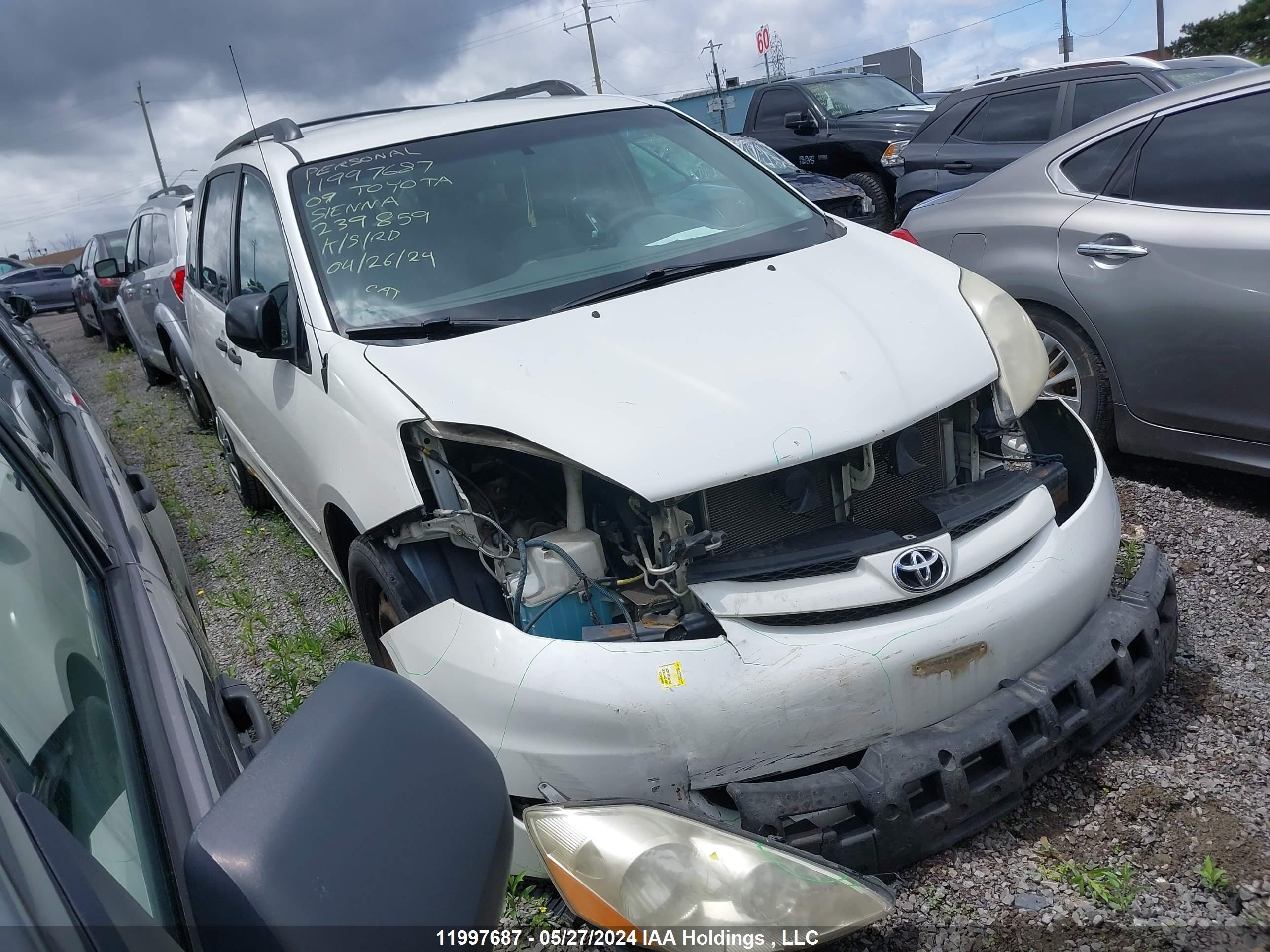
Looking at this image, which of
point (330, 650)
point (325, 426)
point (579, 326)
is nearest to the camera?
point (579, 326)

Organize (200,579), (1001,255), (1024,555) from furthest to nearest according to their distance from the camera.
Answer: (200,579) < (1001,255) < (1024,555)

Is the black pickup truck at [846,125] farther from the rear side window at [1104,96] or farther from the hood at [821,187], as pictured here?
the rear side window at [1104,96]

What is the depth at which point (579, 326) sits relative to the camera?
2758mm

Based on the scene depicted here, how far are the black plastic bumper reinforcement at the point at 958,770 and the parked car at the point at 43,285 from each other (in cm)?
2213

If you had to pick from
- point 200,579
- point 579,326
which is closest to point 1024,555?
point 579,326

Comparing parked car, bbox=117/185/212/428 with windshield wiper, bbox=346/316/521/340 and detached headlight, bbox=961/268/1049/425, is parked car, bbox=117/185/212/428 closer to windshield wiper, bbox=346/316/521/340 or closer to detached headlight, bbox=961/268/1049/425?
windshield wiper, bbox=346/316/521/340

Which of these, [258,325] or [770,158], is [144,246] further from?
[258,325]

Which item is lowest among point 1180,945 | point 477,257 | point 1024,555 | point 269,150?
point 1180,945

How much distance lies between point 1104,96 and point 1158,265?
14.6ft

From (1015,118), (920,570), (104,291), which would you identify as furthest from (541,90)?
(104,291)

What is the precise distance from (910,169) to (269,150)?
596cm

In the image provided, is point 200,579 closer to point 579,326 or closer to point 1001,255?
point 579,326

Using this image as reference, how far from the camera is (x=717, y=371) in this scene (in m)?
2.47

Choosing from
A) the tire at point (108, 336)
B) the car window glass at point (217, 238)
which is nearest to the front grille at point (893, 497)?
the car window glass at point (217, 238)
